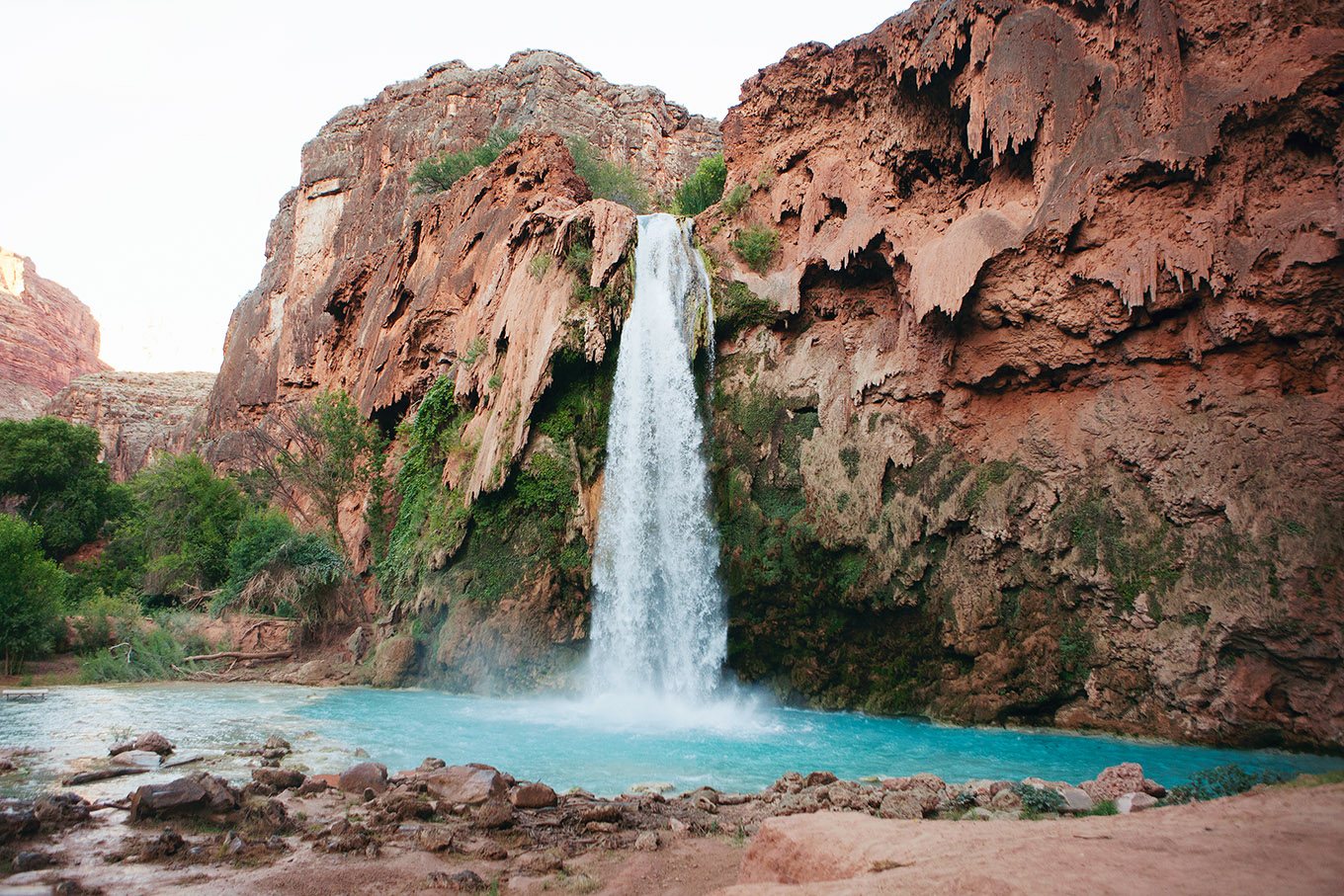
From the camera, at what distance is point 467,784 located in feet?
22.8

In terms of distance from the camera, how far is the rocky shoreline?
4852 mm

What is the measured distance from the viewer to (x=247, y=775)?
7.68m

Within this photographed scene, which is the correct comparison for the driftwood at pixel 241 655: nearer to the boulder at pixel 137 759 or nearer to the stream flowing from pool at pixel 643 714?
the stream flowing from pool at pixel 643 714

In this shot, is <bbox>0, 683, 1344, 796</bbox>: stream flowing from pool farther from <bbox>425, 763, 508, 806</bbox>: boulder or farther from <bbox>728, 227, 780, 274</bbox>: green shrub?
<bbox>728, 227, 780, 274</bbox>: green shrub

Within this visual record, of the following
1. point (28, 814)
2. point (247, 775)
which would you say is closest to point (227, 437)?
point (247, 775)

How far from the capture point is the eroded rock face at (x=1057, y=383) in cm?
1200

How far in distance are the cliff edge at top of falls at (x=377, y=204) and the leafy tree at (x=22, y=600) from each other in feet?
36.2

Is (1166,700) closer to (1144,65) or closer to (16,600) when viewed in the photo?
(1144,65)

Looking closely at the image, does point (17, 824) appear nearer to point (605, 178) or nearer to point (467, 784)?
point (467, 784)

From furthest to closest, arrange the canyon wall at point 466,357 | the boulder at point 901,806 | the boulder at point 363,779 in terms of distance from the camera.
A: 1. the canyon wall at point 466,357
2. the boulder at point 363,779
3. the boulder at point 901,806

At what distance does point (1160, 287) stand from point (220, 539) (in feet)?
99.3

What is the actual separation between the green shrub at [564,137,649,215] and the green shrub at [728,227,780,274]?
17.8 m

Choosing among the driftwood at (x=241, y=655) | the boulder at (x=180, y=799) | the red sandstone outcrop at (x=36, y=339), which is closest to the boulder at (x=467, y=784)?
the boulder at (x=180, y=799)

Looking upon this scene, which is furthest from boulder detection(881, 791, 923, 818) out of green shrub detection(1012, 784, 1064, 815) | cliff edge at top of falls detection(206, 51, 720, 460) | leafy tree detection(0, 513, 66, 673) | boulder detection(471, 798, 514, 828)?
cliff edge at top of falls detection(206, 51, 720, 460)
